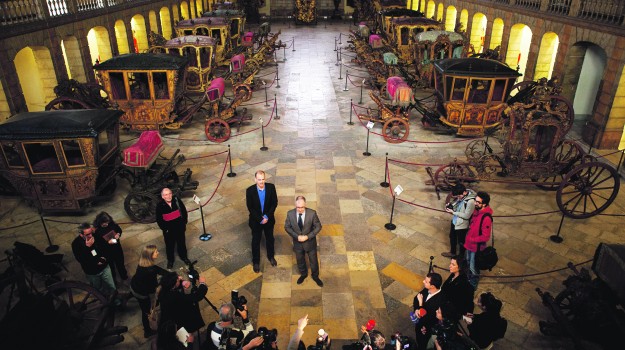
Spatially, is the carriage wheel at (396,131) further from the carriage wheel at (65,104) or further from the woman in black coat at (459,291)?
the carriage wheel at (65,104)

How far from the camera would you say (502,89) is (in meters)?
11.4

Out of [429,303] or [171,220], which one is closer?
[429,303]

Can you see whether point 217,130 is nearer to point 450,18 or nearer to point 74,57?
point 74,57

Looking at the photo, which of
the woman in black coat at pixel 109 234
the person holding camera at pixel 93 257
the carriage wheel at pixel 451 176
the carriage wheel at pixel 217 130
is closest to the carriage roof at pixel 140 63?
the carriage wheel at pixel 217 130

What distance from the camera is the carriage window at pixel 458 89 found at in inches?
454

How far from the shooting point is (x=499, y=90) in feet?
37.8

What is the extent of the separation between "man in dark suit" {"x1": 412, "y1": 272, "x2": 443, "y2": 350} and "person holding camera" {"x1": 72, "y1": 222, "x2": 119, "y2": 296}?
13.4 feet

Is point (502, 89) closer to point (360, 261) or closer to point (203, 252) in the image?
point (360, 261)

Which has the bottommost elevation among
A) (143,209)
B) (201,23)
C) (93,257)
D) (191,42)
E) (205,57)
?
(143,209)

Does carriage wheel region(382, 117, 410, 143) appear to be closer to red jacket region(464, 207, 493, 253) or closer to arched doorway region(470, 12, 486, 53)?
red jacket region(464, 207, 493, 253)

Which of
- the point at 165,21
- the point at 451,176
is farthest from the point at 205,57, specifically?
the point at 451,176

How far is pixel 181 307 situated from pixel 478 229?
4.14 meters

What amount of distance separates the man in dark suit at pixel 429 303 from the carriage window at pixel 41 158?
7.23 m

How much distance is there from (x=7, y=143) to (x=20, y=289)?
3.92m
